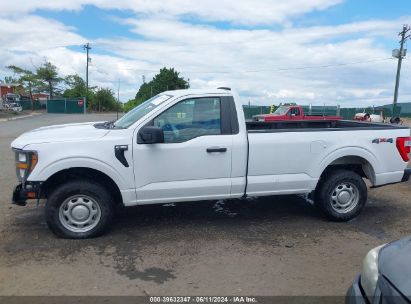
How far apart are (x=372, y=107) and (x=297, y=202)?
130 feet

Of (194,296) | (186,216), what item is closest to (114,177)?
(186,216)

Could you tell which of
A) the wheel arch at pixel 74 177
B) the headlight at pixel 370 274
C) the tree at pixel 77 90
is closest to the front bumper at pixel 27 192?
the wheel arch at pixel 74 177

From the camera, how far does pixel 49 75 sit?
2510 inches

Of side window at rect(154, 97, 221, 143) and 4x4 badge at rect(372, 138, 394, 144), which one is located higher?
side window at rect(154, 97, 221, 143)

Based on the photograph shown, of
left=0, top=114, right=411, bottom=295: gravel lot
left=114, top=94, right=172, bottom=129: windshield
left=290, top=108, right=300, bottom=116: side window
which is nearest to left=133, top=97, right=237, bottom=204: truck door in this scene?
left=114, top=94, right=172, bottom=129: windshield

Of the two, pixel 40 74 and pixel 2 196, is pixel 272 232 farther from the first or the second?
pixel 40 74

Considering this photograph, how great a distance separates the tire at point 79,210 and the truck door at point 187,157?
47 cm

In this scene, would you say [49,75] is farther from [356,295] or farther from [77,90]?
[356,295]

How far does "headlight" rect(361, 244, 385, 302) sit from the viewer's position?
2.68m

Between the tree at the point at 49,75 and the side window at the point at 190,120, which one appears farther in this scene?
the tree at the point at 49,75

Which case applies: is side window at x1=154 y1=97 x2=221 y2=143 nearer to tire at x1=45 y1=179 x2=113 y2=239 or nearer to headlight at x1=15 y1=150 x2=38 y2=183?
tire at x1=45 y1=179 x2=113 y2=239

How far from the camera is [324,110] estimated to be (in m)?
44.0

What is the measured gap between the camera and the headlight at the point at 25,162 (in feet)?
17.0

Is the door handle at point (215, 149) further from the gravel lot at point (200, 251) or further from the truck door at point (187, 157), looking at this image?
the gravel lot at point (200, 251)
